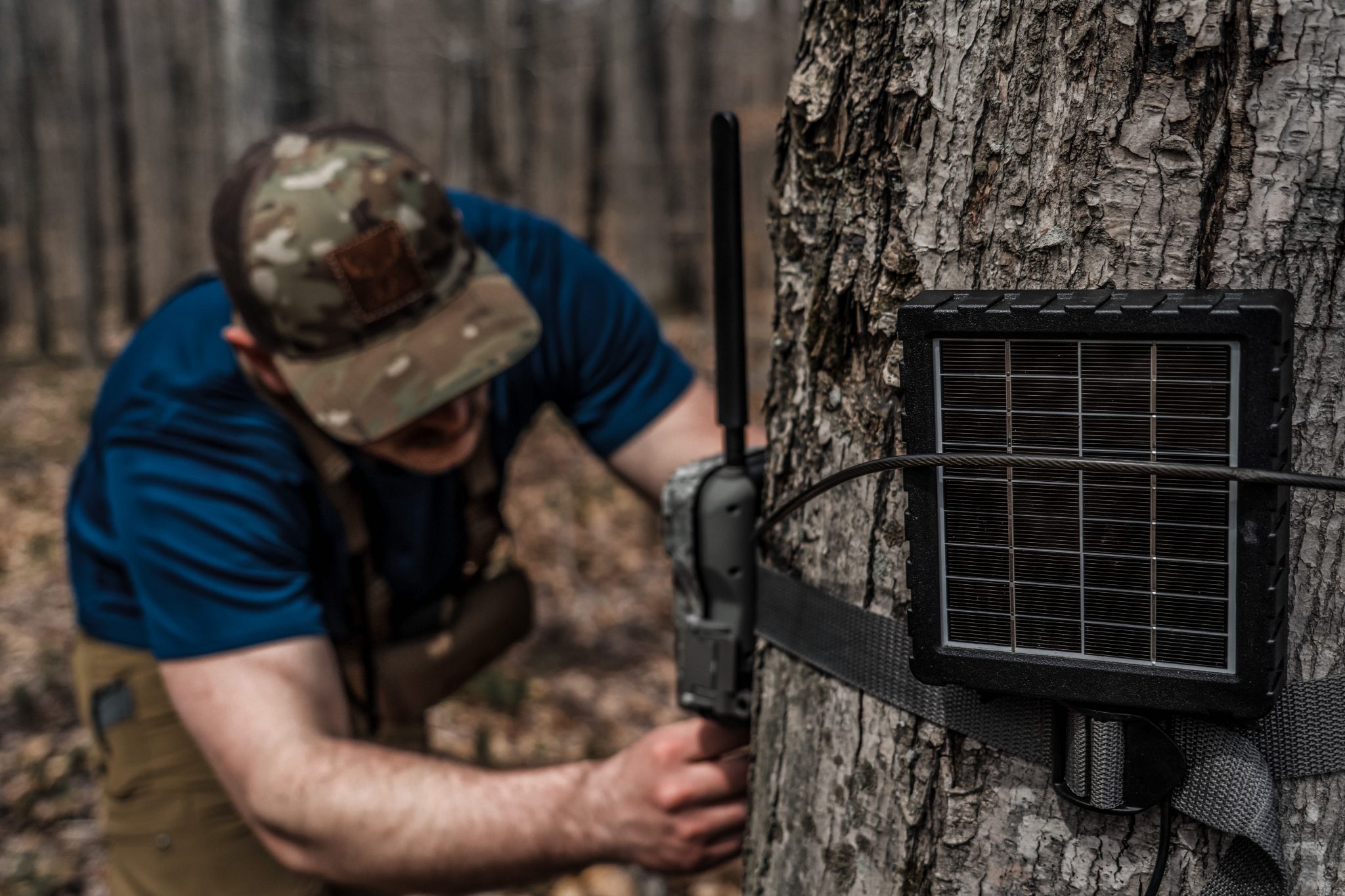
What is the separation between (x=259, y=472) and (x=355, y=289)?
407 millimetres

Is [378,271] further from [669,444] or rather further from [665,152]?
[665,152]

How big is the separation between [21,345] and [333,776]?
19.6m

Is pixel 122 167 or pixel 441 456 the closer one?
pixel 441 456

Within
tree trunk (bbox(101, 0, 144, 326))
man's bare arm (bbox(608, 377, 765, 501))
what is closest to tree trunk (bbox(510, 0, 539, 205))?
man's bare arm (bbox(608, 377, 765, 501))

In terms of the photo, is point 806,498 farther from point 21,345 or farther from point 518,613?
point 21,345

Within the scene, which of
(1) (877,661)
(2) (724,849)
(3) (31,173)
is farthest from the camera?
(3) (31,173)

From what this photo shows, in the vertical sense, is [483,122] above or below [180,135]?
below

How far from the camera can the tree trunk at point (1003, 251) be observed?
862 millimetres

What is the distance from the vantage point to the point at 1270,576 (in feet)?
2.71

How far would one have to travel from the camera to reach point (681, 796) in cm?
148

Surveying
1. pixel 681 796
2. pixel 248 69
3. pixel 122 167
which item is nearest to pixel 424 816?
pixel 681 796

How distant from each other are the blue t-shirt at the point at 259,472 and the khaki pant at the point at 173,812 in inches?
8.0

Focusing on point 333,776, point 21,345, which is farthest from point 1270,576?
point 21,345

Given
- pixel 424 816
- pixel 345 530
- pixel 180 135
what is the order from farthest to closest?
pixel 180 135 < pixel 345 530 < pixel 424 816
